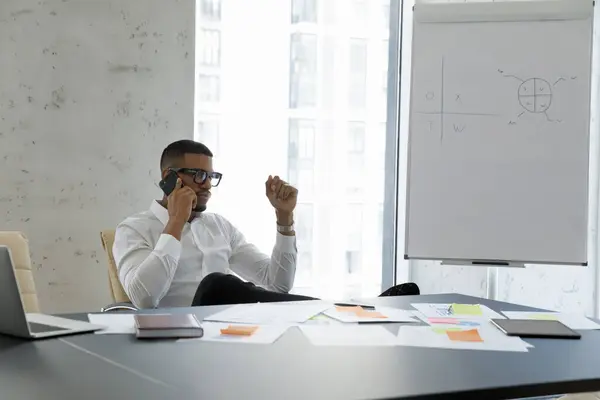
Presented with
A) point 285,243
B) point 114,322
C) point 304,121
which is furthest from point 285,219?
Result: point 114,322

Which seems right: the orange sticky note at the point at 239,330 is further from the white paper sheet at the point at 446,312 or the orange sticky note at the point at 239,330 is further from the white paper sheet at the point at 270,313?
the white paper sheet at the point at 446,312

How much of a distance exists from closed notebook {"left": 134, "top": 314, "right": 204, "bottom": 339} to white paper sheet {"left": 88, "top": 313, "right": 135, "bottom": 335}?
26mm

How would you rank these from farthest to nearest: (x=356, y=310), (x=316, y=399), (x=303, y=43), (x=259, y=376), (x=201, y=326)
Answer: (x=303, y=43) → (x=356, y=310) → (x=201, y=326) → (x=259, y=376) → (x=316, y=399)

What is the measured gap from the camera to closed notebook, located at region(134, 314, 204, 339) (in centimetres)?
143

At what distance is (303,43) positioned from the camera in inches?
141

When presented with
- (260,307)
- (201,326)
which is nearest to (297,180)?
(260,307)

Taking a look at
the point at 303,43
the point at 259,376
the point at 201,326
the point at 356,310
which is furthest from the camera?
the point at 303,43

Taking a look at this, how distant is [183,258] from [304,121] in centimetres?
124

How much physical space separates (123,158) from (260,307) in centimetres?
164

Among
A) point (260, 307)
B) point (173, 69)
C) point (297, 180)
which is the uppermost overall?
point (173, 69)

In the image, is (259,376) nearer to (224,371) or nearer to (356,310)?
(224,371)

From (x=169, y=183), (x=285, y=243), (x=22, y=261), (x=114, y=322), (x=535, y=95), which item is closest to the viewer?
(x=114, y=322)

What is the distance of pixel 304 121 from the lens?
3.58 m

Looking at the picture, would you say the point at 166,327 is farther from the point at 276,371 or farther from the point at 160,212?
the point at 160,212
